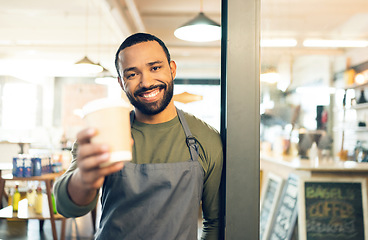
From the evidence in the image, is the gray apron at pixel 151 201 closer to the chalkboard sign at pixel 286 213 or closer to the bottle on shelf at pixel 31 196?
the chalkboard sign at pixel 286 213

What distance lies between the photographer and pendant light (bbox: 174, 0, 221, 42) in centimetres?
338

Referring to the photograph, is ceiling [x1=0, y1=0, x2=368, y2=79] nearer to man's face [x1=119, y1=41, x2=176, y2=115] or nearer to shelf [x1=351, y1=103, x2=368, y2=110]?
shelf [x1=351, y1=103, x2=368, y2=110]

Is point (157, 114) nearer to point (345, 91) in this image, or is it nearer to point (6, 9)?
point (6, 9)

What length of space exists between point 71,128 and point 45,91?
5.56 ft

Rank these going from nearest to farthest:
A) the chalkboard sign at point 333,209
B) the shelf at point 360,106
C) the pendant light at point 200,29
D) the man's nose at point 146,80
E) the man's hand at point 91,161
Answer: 1. the man's hand at point 91,161
2. the man's nose at point 146,80
3. the chalkboard sign at point 333,209
4. the pendant light at point 200,29
5. the shelf at point 360,106

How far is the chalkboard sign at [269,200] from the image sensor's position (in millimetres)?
3449

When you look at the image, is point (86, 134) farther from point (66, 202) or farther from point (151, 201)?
point (151, 201)

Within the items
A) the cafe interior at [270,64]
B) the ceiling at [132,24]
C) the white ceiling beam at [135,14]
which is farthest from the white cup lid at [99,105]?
the white ceiling beam at [135,14]

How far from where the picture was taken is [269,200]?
12.3 feet

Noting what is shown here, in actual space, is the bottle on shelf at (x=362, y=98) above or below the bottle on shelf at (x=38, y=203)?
above

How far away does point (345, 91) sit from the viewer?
6.48 m

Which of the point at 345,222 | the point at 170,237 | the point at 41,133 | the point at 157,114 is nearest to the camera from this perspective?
the point at 170,237

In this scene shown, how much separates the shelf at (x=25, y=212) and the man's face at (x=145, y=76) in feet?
9.68

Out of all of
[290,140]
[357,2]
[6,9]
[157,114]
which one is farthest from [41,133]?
[157,114]
